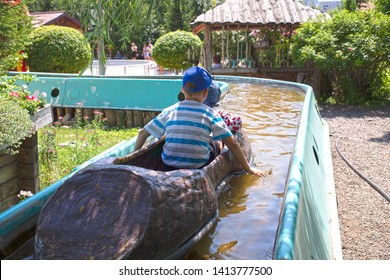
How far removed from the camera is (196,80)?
3939 millimetres

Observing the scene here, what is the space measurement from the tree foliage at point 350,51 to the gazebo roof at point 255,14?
1.67 meters

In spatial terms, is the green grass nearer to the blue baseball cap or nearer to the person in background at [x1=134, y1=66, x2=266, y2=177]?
the person in background at [x1=134, y1=66, x2=266, y2=177]

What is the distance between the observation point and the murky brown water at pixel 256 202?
3.66 m

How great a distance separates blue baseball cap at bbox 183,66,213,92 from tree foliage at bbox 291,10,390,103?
1075 centimetres

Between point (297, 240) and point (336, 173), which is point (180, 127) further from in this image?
point (336, 173)

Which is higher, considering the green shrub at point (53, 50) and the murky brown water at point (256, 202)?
the green shrub at point (53, 50)

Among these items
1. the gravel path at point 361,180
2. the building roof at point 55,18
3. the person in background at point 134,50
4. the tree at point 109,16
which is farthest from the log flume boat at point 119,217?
the person in background at point 134,50

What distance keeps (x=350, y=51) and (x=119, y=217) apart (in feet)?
40.4

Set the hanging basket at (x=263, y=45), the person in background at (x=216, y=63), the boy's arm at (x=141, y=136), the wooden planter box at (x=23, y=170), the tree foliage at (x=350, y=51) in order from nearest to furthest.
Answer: the boy's arm at (x=141, y=136) → the wooden planter box at (x=23, y=170) → the tree foliage at (x=350, y=51) → the person in background at (x=216, y=63) → the hanging basket at (x=263, y=45)

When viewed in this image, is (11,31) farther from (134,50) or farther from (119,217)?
(134,50)

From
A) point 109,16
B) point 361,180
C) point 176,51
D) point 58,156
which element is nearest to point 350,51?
point 361,180

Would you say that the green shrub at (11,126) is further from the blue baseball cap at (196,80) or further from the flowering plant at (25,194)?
the blue baseball cap at (196,80)

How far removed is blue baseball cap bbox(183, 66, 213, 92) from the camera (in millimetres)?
3916

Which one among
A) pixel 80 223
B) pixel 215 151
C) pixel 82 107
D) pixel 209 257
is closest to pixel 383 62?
pixel 82 107
